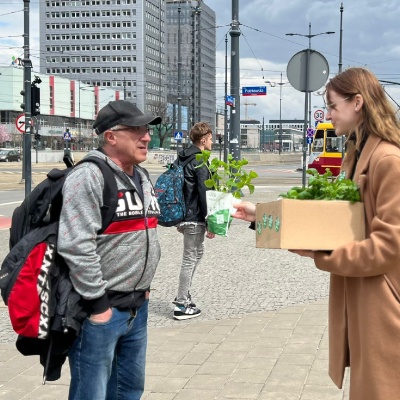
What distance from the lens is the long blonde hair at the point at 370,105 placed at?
2473 millimetres

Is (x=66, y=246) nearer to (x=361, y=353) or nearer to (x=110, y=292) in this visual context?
(x=110, y=292)

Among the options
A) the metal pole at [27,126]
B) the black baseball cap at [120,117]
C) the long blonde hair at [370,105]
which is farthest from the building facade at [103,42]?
the long blonde hair at [370,105]

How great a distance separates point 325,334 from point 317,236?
367cm

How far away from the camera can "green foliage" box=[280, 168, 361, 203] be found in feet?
8.04

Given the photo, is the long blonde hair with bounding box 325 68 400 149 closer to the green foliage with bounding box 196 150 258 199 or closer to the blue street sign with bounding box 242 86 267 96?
the green foliage with bounding box 196 150 258 199

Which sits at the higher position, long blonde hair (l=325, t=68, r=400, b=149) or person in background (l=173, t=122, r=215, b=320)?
long blonde hair (l=325, t=68, r=400, b=149)

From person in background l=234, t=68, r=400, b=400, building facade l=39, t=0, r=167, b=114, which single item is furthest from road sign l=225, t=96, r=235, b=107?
building facade l=39, t=0, r=167, b=114

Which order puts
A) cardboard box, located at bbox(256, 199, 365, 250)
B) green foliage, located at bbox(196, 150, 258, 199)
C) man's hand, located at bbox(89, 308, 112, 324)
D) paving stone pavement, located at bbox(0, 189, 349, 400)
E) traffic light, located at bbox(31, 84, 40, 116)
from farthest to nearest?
traffic light, located at bbox(31, 84, 40, 116)
paving stone pavement, located at bbox(0, 189, 349, 400)
green foliage, located at bbox(196, 150, 258, 199)
man's hand, located at bbox(89, 308, 112, 324)
cardboard box, located at bbox(256, 199, 365, 250)

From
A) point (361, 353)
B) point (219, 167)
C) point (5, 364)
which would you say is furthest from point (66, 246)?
point (5, 364)

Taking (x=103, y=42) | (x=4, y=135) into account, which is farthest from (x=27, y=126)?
(x=103, y=42)

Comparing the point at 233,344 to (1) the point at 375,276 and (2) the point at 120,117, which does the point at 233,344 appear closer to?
(2) the point at 120,117

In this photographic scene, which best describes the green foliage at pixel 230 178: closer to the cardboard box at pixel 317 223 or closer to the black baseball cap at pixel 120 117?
the black baseball cap at pixel 120 117

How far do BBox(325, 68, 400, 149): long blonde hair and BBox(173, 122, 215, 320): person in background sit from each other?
3.74 meters

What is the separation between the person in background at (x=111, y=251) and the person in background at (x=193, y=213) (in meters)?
3.06
